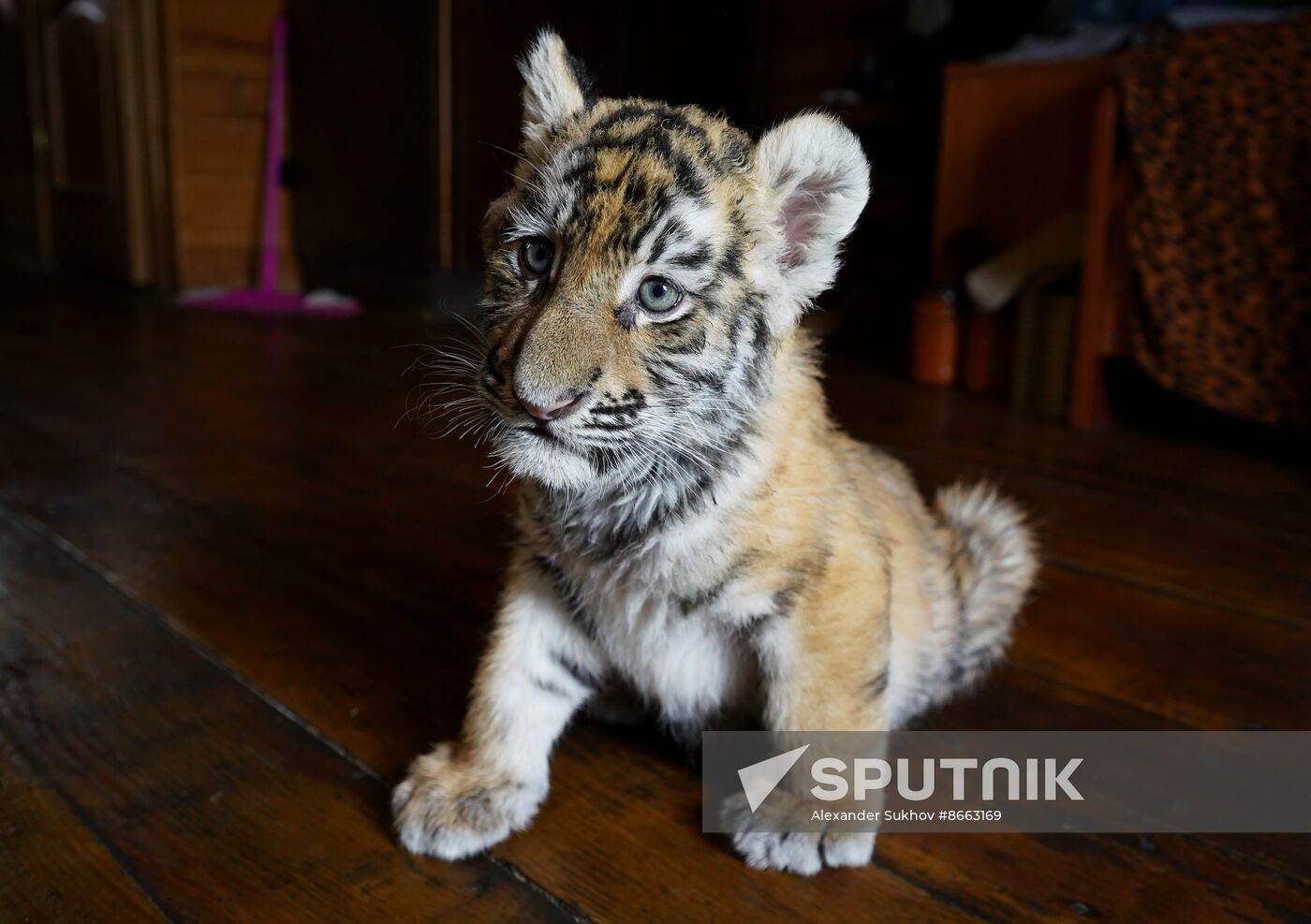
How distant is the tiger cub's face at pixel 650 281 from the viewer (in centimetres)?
102

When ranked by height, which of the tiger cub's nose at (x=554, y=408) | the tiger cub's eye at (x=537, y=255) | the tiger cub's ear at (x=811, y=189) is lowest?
the tiger cub's nose at (x=554, y=408)

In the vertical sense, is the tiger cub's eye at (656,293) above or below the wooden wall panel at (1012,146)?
below

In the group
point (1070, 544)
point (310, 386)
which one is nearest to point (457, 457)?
point (310, 386)

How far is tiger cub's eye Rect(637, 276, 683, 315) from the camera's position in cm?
106

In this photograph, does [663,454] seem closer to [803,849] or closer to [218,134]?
[803,849]

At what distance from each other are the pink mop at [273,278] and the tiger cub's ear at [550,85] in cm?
384

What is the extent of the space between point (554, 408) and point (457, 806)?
46cm

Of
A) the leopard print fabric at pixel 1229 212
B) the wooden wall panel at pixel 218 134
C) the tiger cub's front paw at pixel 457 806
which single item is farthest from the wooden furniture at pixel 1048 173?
the wooden wall panel at pixel 218 134

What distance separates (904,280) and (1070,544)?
287 centimetres

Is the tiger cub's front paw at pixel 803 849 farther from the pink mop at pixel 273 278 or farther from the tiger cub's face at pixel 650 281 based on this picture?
the pink mop at pixel 273 278

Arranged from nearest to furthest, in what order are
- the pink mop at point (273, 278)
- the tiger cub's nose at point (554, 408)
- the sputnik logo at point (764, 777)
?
the tiger cub's nose at point (554, 408) → the sputnik logo at point (764, 777) → the pink mop at point (273, 278)

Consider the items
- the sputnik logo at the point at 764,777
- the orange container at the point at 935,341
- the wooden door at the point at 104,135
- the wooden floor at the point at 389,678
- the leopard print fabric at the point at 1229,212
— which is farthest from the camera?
the wooden door at the point at 104,135

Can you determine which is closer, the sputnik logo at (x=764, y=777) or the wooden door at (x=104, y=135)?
the sputnik logo at (x=764, y=777)

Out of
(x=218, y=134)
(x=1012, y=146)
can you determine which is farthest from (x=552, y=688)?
(x=218, y=134)
